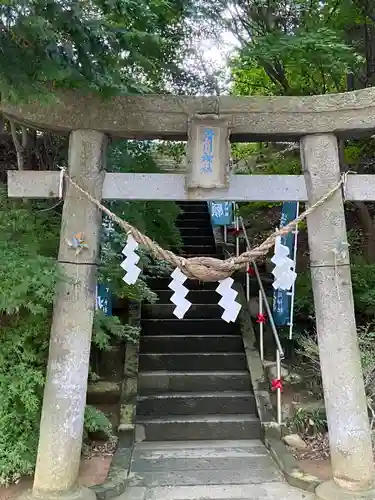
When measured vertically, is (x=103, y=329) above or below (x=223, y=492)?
above

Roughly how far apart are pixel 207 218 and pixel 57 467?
7283 mm

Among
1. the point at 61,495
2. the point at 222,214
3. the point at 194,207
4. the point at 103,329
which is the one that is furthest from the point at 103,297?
the point at 194,207

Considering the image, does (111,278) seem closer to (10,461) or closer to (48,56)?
(10,461)

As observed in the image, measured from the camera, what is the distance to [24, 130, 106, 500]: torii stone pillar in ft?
13.1

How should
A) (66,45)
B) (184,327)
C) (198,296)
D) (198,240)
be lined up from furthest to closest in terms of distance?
(198,240) → (198,296) → (184,327) → (66,45)

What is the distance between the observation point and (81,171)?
14.2 feet

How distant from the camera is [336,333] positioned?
4.26 meters

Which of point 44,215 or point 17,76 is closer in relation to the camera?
point 17,76

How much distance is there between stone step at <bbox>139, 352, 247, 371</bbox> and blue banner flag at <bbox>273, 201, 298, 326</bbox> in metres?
0.73

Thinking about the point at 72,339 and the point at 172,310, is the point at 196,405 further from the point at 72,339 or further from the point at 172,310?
the point at 72,339

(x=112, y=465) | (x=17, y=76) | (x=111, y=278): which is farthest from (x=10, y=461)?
(x=17, y=76)

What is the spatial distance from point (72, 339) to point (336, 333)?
7.18 feet

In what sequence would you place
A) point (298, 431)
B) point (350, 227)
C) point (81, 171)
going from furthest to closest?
point (350, 227)
point (298, 431)
point (81, 171)

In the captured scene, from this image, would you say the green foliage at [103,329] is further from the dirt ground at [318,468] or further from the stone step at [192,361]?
the dirt ground at [318,468]
